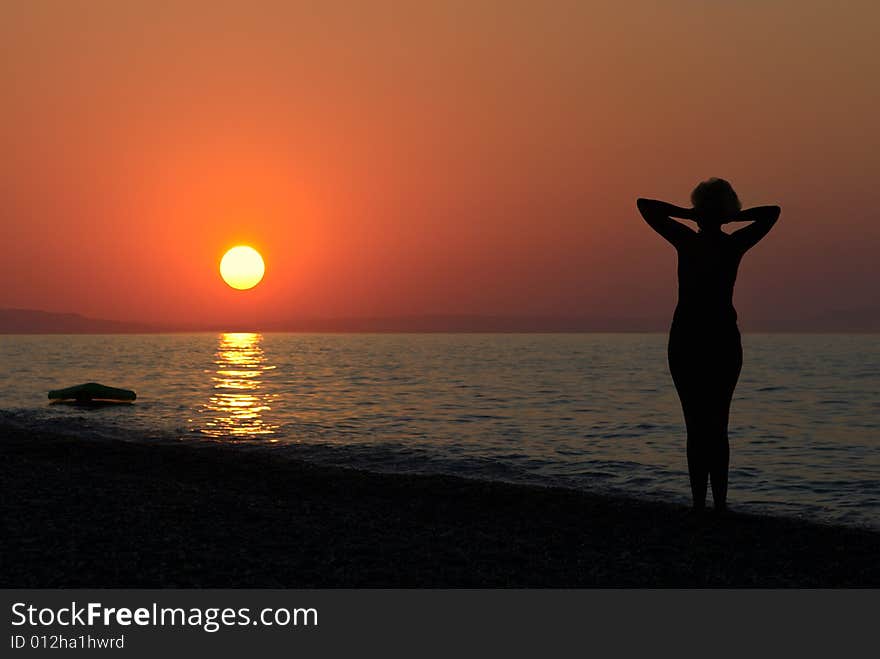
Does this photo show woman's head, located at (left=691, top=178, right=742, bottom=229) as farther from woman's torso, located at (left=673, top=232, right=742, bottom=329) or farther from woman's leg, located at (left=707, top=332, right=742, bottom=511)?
woman's leg, located at (left=707, top=332, right=742, bottom=511)

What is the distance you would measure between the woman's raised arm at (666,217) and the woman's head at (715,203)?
6.4 inches

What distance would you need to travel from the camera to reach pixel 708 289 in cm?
1021

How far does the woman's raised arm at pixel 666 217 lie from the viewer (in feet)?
33.9

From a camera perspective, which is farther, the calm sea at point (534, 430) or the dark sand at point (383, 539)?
the calm sea at point (534, 430)

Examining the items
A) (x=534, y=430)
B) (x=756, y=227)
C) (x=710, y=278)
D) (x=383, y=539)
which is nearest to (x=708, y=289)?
(x=710, y=278)

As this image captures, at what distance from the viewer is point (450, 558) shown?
8672 mm

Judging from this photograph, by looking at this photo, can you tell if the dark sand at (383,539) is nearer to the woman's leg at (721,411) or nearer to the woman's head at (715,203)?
the woman's leg at (721,411)

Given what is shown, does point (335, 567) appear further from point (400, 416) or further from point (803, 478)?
point (400, 416)

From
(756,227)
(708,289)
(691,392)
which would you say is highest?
(756,227)

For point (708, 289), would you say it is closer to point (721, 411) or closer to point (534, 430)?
point (721, 411)

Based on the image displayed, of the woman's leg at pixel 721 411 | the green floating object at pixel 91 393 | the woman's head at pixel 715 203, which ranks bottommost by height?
the green floating object at pixel 91 393

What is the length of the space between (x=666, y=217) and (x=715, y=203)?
23.9 inches

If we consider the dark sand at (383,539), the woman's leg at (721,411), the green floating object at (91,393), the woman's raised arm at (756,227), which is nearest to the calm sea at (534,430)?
the green floating object at (91,393)

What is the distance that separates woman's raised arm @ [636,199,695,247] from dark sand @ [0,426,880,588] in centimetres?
383
